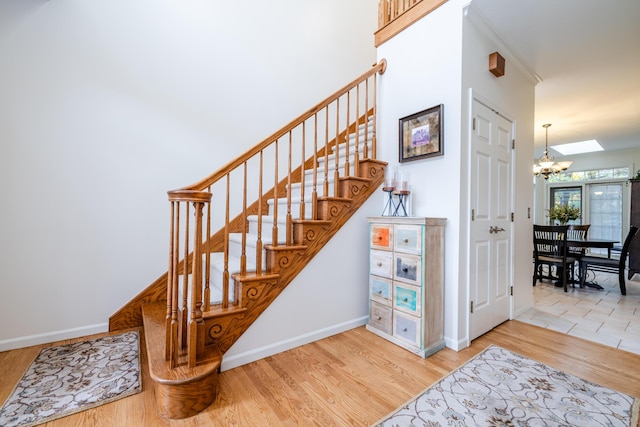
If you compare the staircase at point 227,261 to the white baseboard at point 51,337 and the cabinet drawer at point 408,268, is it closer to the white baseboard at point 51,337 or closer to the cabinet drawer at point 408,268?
the white baseboard at point 51,337

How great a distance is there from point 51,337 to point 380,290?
102 inches

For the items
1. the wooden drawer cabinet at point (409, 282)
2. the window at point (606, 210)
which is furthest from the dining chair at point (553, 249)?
the window at point (606, 210)

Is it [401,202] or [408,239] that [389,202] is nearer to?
[401,202]

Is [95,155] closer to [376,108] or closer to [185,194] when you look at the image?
[185,194]

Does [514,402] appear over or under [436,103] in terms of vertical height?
under

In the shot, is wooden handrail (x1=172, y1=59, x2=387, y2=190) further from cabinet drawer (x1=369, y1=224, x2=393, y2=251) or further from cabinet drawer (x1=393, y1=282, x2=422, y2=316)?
cabinet drawer (x1=393, y1=282, x2=422, y2=316)

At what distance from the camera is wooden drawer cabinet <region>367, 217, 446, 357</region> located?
2033 millimetres

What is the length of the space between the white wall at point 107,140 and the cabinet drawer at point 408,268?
0.42m

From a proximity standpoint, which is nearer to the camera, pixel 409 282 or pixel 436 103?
pixel 409 282

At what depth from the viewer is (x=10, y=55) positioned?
200cm

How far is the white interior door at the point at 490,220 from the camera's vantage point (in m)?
2.29

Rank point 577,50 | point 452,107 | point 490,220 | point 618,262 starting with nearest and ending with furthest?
point 452,107 < point 490,220 < point 577,50 < point 618,262

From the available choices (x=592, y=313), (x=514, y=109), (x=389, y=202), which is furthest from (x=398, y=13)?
(x=592, y=313)

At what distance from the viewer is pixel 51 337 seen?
2.12m
